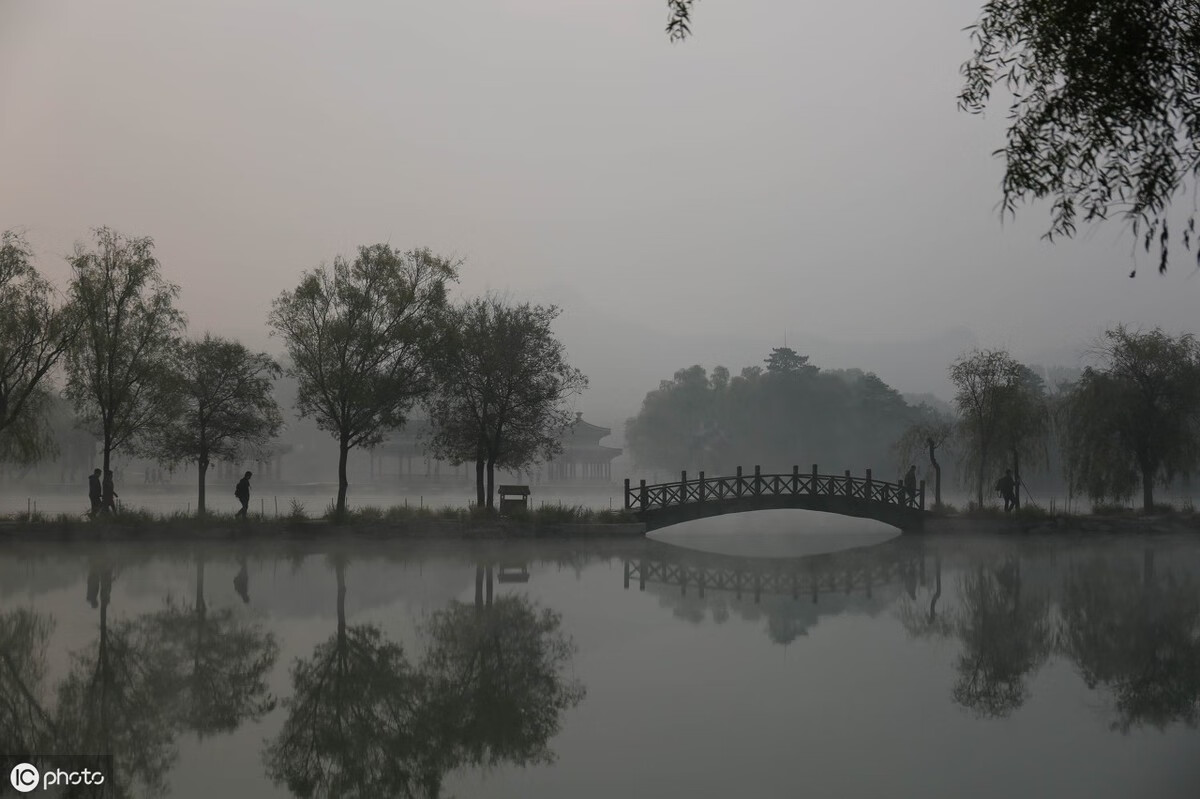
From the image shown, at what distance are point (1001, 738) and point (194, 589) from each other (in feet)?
46.0

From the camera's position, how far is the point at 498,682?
10.6 metres

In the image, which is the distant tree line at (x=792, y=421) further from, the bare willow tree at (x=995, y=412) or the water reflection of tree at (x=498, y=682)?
the water reflection of tree at (x=498, y=682)

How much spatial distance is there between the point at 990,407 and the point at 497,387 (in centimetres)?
1788

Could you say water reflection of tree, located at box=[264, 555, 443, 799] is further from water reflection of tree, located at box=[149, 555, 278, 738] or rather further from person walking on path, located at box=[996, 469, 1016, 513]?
person walking on path, located at box=[996, 469, 1016, 513]

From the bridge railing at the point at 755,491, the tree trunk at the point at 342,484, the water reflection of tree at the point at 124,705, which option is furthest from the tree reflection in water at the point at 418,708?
the bridge railing at the point at 755,491

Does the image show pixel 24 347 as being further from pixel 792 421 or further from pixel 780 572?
pixel 792 421

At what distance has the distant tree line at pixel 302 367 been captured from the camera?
2725 centimetres

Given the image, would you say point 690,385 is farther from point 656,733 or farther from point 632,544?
point 656,733

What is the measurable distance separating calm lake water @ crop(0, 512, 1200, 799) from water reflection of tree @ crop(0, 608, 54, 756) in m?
0.04

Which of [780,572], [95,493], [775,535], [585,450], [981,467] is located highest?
[585,450]

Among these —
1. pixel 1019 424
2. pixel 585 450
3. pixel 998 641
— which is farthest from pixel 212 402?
pixel 585 450

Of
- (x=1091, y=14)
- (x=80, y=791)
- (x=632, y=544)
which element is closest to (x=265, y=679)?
(x=80, y=791)

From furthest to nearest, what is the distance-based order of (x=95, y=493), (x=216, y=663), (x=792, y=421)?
(x=792, y=421), (x=95, y=493), (x=216, y=663)

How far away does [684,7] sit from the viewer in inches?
333
